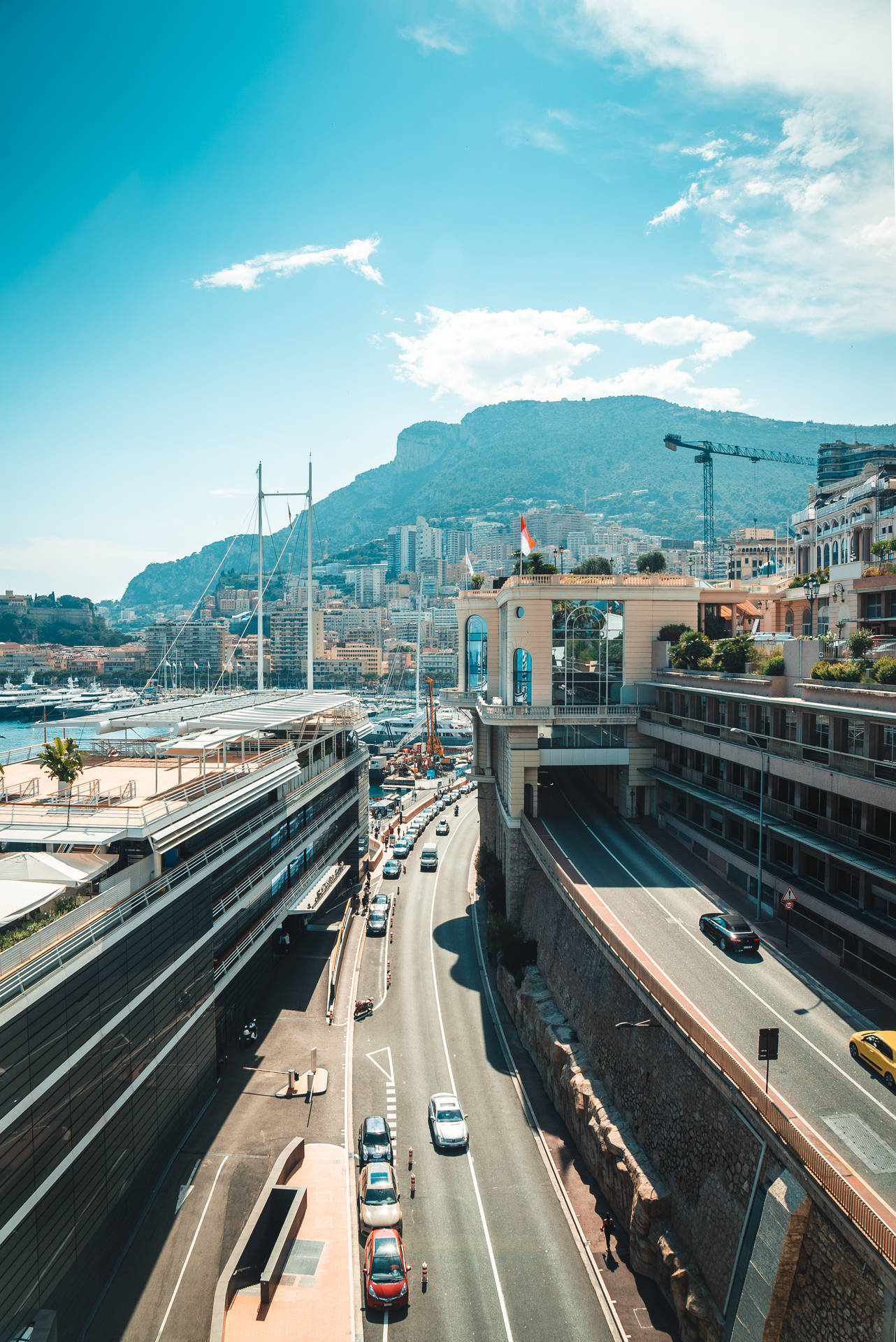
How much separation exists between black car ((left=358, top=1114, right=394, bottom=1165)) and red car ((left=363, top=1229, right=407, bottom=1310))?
11.1 feet

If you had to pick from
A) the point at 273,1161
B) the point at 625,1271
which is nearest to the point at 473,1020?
the point at 273,1161

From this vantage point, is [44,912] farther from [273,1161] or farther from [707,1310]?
[707,1310]

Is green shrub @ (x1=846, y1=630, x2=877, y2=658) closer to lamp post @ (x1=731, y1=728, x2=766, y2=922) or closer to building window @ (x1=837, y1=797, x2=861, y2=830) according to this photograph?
lamp post @ (x1=731, y1=728, x2=766, y2=922)

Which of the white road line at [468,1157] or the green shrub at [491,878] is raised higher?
the green shrub at [491,878]

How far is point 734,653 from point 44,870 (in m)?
26.6

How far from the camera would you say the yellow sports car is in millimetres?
15484

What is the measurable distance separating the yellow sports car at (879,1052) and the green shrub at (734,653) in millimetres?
17695

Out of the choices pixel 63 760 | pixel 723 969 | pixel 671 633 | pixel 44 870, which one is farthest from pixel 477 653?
pixel 44 870

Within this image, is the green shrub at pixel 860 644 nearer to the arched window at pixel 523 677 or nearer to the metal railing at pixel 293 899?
A: the arched window at pixel 523 677

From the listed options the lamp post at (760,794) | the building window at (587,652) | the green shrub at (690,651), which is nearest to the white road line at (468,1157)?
the lamp post at (760,794)

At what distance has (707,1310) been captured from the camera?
1501 centimetres

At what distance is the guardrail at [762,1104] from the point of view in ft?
37.2

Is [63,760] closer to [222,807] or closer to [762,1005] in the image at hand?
[222,807]

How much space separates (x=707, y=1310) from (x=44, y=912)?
16.5m
